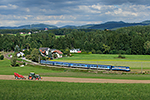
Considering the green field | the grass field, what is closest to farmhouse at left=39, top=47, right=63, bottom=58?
A: the grass field

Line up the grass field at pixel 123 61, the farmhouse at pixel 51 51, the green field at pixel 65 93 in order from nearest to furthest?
the green field at pixel 65 93 < the grass field at pixel 123 61 < the farmhouse at pixel 51 51

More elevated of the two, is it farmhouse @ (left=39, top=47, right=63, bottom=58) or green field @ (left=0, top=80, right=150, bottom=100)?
green field @ (left=0, top=80, right=150, bottom=100)

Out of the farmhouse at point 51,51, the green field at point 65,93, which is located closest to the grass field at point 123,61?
the farmhouse at point 51,51

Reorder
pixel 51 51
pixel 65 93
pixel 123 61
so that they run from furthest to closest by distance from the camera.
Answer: pixel 51 51
pixel 123 61
pixel 65 93

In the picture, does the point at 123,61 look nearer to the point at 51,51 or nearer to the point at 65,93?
the point at 51,51

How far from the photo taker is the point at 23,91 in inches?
976

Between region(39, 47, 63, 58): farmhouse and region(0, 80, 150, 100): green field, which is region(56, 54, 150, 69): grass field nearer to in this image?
region(39, 47, 63, 58): farmhouse

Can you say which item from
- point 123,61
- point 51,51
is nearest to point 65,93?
point 123,61

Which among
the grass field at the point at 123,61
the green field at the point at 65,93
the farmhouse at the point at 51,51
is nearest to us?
the green field at the point at 65,93

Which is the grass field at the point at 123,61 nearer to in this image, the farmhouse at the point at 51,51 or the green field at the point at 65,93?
the farmhouse at the point at 51,51

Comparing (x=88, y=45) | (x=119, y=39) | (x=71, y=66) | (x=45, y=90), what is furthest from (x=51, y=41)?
(x=45, y=90)

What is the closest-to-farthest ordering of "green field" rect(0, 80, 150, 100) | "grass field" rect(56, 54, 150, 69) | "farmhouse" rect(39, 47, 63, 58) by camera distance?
"green field" rect(0, 80, 150, 100), "grass field" rect(56, 54, 150, 69), "farmhouse" rect(39, 47, 63, 58)

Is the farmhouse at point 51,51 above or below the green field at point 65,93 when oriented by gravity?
below

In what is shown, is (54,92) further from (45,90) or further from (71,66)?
(71,66)
